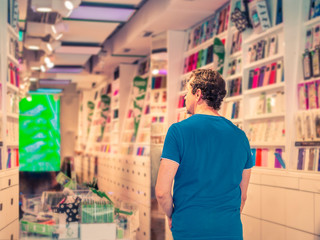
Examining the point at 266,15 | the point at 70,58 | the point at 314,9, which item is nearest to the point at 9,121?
the point at 266,15

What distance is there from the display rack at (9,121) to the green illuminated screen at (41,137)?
36.9 feet

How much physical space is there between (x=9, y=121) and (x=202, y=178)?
363cm

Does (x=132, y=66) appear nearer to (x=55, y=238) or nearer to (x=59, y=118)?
(x=59, y=118)

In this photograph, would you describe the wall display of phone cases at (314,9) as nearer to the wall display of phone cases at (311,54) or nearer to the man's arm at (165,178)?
the wall display of phone cases at (311,54)

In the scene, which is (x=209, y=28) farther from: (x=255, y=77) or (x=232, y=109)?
(x=255, y=77)

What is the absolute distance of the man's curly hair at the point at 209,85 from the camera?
2.31 m

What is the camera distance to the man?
2158 mm

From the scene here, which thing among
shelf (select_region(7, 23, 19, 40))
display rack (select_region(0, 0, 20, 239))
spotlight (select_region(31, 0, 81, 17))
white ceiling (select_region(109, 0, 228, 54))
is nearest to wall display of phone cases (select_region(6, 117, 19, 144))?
display rack (select_region(0, 0, 20, 239))

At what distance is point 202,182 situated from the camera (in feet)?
7.13

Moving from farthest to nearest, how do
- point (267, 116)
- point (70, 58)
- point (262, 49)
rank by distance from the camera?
point (70, 58)
point (262, 49)
point (267, 116)

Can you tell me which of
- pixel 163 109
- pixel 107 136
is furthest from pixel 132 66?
pixel 163 109

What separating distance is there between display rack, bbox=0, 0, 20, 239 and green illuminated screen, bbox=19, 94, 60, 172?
1126cm

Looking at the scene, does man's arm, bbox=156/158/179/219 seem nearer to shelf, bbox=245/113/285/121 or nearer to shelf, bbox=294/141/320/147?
shelf, bbox=294/141/320/147

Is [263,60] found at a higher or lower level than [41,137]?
higher
